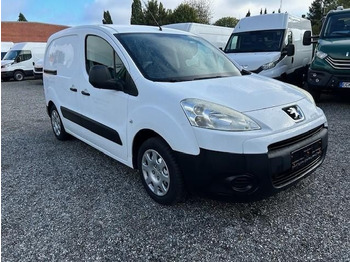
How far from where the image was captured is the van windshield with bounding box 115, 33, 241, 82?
2.84 m

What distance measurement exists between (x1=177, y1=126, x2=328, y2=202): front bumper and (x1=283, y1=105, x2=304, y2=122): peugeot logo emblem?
0.16 metres

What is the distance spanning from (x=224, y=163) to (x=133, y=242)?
3.11 ft

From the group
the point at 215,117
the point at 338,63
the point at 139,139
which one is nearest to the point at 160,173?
the point at 139,139

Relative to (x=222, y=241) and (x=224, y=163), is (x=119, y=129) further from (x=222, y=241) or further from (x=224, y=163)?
(x=222, y=241)

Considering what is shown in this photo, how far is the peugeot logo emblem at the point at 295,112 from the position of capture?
2.47m

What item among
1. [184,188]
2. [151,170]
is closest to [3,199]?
[151,170]

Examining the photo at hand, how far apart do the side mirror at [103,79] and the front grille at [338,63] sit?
538cm

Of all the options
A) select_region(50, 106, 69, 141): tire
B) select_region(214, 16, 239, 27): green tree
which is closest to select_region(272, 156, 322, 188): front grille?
select_region(50, 106, 69, 141): tire

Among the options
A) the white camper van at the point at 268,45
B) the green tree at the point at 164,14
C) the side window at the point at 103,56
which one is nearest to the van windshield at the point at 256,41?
the white camper van at the point at 268,45

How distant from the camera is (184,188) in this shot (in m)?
2.50

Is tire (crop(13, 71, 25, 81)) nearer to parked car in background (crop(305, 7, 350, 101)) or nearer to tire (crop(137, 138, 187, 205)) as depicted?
parked car in background (crop(305, 7, 350, 101))

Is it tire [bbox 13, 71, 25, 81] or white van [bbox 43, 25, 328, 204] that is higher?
white van [bbox 43, 25, 328, 204]

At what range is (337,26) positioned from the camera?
6945 mm

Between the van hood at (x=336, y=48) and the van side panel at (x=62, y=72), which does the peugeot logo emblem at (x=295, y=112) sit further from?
the van hood at (x=336, y=48)
